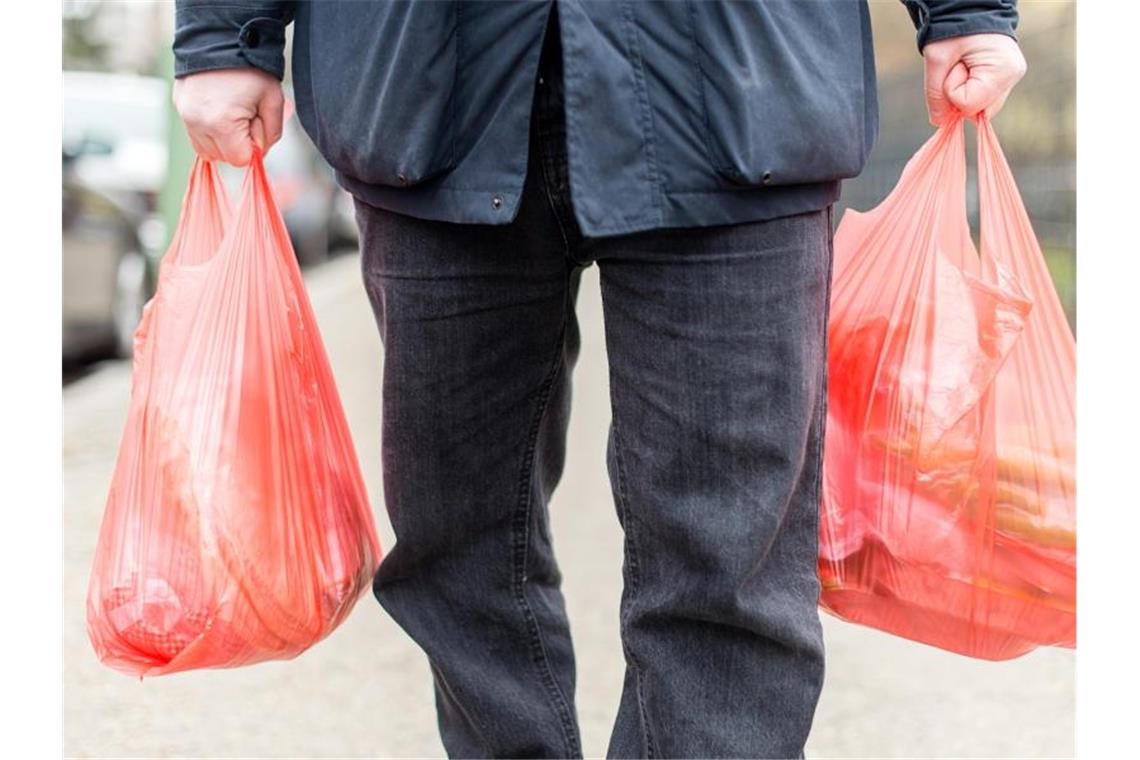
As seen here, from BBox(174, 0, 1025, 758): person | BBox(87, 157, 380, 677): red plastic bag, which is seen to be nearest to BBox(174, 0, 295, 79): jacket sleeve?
BBox(174, 0, 1025, 758): person

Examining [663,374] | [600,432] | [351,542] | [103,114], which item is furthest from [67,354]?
[663,374]

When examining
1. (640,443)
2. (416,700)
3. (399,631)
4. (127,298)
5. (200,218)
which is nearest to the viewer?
(640,443)

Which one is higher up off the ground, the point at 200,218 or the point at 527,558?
the point at 200,218

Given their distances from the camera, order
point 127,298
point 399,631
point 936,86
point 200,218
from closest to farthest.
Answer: point 936,86
point 200,218
point 399,631
point 127,298

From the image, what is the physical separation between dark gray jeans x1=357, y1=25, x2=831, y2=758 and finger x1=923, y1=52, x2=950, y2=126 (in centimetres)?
27

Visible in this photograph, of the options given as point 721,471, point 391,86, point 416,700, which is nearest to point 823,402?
point 721,471

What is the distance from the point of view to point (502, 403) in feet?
5.97

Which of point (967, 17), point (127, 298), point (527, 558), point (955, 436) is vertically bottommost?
point (127, 298)

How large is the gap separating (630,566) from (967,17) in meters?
0.80

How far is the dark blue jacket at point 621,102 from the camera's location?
1.57 metres

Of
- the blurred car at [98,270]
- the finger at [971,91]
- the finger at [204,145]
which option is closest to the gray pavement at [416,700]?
the finger at [204,145]

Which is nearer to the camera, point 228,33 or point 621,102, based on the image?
point 621,102

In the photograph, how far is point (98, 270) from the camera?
7.58m

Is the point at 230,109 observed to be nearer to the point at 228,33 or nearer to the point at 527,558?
the point at 228,33
